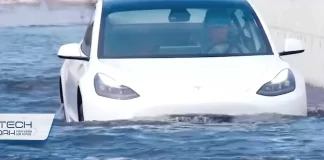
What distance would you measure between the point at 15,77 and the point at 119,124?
864cm

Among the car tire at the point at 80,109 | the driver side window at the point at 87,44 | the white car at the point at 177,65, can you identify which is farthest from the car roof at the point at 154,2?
the car tire at the point at 80,109

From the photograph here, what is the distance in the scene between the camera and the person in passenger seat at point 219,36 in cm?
1123

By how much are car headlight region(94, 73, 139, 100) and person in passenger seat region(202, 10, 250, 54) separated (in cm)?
128

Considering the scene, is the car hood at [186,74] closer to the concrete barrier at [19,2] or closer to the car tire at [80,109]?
the car tire at [80,109]

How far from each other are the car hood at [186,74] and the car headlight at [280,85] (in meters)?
0.07

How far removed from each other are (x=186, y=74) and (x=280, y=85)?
84 centimetres

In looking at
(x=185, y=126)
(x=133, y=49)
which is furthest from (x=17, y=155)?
(x=133, y=49)

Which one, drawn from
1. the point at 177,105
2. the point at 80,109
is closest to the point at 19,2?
the point at 80,109

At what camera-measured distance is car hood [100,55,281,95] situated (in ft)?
33.2

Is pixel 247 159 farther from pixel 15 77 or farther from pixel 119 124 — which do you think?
pixel 15 77

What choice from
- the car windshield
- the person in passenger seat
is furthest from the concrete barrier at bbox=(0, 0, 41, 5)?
the person in passenger seat

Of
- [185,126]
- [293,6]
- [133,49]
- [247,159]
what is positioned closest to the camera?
[247,159]

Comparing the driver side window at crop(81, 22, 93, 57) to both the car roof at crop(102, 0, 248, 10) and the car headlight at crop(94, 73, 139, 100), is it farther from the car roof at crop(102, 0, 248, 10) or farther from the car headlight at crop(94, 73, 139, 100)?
the car headlight at crop(94, 73, 139, 100)

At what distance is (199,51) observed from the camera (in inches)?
439
